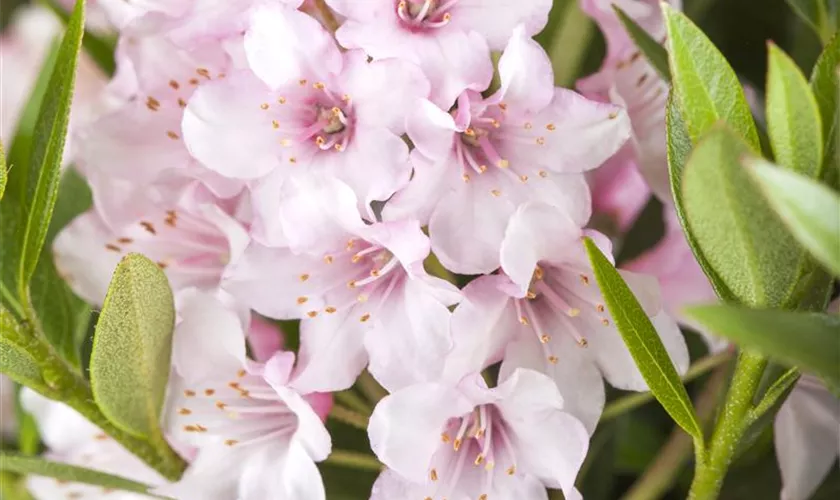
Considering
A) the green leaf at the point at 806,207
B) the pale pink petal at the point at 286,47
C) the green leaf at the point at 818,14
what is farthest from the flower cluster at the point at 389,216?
the green leaf at the point at 806,207

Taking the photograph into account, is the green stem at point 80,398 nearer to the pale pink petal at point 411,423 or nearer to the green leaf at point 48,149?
the green leaf at point 48,149

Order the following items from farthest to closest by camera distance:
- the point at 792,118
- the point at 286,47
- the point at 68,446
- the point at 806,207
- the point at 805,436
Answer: the point at 68,446 < the point at 805,436 < the point at 286,47 < the point at 792,118 < the point at 806,207

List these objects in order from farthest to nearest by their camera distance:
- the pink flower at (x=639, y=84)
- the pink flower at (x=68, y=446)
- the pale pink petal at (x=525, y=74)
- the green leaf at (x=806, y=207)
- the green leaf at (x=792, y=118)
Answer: the pink flower at (x=68, y=446) → the pink flower at (x=639, y=84) → the pale pink petal at (x=525, y=74) → the green leaf at (x=792, y=118) → the green leaf at (x=806, y=207)

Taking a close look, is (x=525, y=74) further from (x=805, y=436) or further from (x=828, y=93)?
(x=805, y=436)

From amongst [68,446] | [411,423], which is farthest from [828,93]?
[68,446]

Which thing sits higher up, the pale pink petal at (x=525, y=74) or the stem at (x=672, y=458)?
the pale pink petal at (x=525, y=74)

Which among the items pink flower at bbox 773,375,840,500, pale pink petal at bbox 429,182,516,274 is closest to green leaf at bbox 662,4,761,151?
pale pink petal at bbox 429,182,516,274
